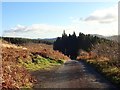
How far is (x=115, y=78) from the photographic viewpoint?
66.8 ft

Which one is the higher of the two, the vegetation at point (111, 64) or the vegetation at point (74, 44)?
the vegetation at point (111, 64)

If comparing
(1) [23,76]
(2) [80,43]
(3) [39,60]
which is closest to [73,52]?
(2) [80,43]

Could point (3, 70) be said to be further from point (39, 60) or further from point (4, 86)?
point (39, 60)

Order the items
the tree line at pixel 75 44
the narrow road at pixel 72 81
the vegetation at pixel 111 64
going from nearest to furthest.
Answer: the narrow road at pixel 72 81
the vegetation at pixel 111 64
the tree line at pixel 75 44

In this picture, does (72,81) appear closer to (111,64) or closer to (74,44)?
(111,64)

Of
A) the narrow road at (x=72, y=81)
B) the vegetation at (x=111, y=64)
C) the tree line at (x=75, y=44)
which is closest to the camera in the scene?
the narrow road at (x=72, y=81)

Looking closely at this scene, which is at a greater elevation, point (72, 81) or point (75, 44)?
point (72, 81)

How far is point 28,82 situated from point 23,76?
46.4 inches

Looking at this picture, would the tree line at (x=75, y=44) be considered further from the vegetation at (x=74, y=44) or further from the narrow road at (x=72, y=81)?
the narrow road at (x=72, y=81)

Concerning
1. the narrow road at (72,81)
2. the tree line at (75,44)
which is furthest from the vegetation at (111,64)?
the tree line at (75,44)

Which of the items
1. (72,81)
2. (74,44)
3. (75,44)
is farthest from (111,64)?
(74,44)

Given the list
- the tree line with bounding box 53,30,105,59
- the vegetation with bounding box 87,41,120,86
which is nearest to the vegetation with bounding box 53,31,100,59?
the tree line with bounding box 53,30,105,59

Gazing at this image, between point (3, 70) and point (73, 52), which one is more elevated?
point (3, 70)

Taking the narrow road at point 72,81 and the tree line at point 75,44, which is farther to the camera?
the tree line at point 75,44
